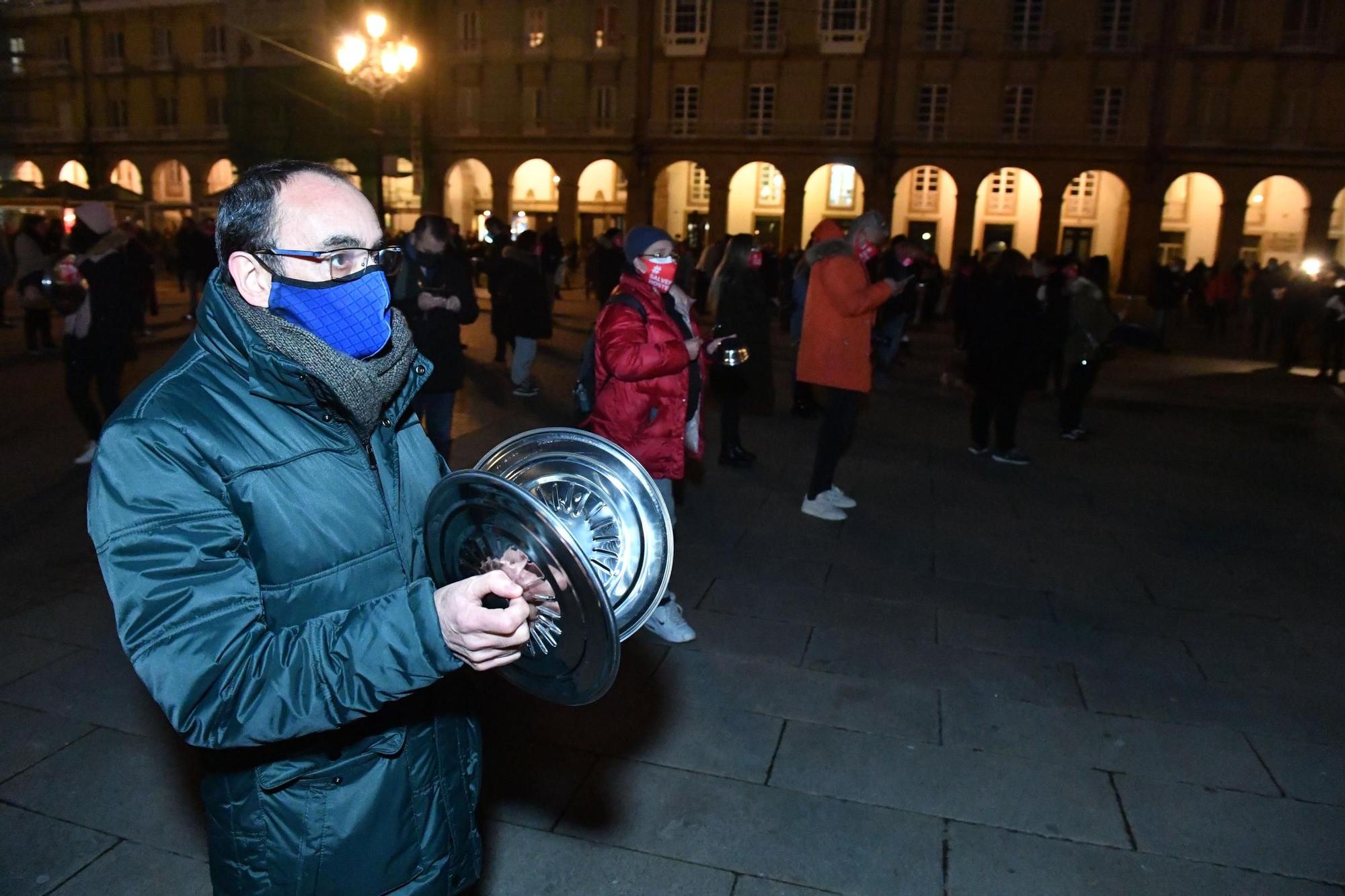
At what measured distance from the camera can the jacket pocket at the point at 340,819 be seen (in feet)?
5.48

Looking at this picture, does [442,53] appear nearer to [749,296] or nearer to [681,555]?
[749,296]

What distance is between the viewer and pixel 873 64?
32.7m

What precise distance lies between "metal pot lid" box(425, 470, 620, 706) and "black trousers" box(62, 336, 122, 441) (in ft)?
21.7

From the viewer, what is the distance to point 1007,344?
8.07m

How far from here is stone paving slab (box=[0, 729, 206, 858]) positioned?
10.0ft

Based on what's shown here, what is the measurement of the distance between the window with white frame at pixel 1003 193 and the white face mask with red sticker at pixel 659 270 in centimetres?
3544

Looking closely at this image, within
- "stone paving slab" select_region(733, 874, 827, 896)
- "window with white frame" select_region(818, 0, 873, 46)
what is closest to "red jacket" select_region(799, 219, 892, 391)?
"stone paving slab" select_region(733, 874, 827, 896)

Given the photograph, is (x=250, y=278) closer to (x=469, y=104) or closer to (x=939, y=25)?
(x=939, y=25)

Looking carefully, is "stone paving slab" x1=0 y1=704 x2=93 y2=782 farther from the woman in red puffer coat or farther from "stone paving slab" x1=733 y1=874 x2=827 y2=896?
"stone paving slab" x1=733 y1=874 x2=827 y2=896

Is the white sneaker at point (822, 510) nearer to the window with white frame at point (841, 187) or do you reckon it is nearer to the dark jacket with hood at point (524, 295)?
the dark jacket with hood at point (524, 295)

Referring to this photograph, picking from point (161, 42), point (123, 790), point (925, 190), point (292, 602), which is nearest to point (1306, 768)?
point (292, 602)

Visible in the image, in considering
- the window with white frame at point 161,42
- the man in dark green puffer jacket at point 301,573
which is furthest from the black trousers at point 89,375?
the window with white frame at point 161,42

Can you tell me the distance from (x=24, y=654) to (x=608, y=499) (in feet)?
11.2

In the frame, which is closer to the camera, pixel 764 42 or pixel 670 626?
pixel 670 626
